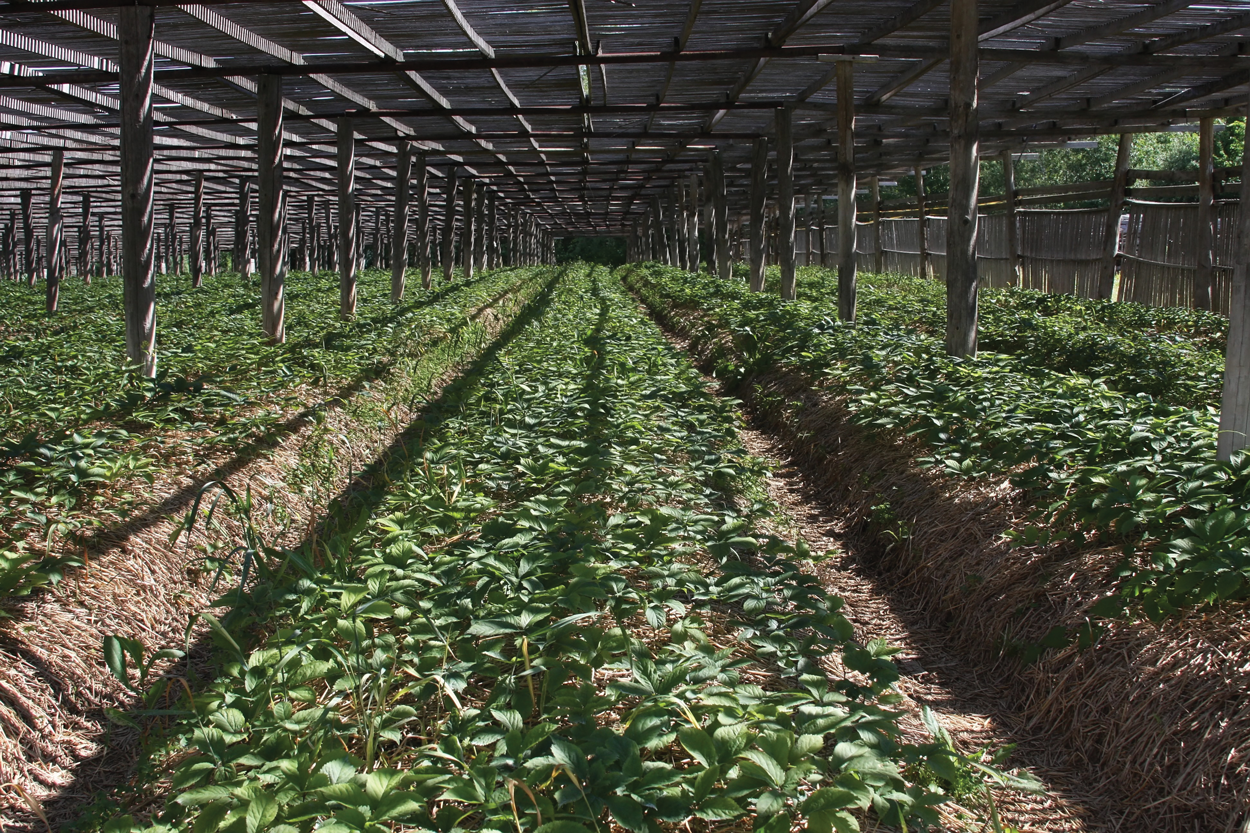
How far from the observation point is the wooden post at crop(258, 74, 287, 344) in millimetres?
12344

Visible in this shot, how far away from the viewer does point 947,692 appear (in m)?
3.95

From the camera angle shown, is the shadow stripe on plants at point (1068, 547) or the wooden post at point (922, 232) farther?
the wooden post at point (922, 232)

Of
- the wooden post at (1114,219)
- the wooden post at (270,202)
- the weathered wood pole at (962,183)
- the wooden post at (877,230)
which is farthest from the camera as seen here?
the wooden post at (877,230)

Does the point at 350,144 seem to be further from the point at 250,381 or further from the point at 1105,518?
the point at 1105,518

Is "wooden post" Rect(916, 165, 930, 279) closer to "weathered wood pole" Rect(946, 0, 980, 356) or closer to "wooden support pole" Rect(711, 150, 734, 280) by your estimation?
"wooden support pole" Rect(711, 150, 734, 280)

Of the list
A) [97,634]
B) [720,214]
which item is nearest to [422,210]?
[720,214]

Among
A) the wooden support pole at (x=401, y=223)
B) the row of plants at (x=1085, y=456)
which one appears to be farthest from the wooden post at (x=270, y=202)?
the row of plants at (x=1085, y=456)

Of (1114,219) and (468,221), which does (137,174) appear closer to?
(1114,219)

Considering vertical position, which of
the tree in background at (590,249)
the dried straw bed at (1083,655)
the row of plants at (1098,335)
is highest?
the tree in background at (590,249)

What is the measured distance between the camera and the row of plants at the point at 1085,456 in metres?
3.39

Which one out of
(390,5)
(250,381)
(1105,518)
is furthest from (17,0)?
(1105,518)

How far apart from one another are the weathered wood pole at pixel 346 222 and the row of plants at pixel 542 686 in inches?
473

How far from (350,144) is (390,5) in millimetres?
7259

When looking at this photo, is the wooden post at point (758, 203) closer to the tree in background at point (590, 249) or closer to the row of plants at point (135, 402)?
the row of plants at point (135, 402)
